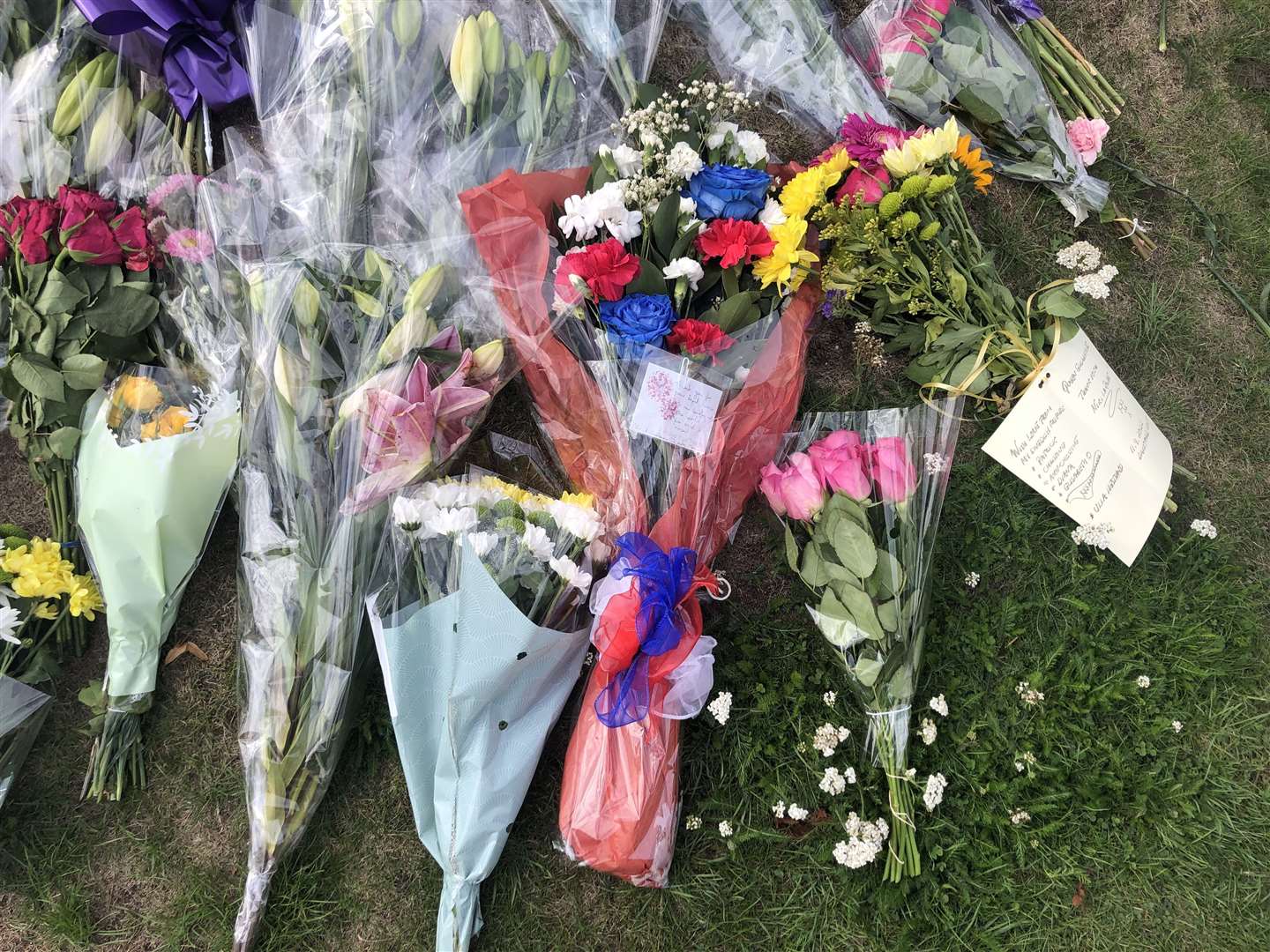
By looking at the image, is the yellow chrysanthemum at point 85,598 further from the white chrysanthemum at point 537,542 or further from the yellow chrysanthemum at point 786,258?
the yellow chrysanthemum at point 786,258

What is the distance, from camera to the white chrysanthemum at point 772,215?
1.91 m

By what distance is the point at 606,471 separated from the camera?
182cm

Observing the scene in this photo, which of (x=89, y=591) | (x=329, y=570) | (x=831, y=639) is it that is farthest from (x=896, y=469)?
(x=89, y=591)

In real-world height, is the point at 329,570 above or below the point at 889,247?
below

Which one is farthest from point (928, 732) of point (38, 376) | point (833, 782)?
point (38, 376)

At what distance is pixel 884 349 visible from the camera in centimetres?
220

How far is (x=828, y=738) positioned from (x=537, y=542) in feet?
2.84

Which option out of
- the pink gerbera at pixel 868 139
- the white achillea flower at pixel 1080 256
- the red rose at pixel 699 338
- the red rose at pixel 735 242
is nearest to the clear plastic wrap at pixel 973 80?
the white achillea flower at pixel 1080 256

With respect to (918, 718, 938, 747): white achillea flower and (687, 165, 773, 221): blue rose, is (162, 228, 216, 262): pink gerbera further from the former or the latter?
(918, 718, 938, 747): white achillea flower

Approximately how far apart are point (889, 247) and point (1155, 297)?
964 millimetres

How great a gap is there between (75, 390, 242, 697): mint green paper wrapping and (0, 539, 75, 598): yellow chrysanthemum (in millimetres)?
71

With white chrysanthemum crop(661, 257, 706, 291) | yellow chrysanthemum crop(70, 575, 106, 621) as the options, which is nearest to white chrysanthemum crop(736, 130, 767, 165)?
white chrysanthemum crop(661, 257, 706, 291)

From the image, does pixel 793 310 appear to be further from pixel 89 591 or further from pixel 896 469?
pixel 89 591

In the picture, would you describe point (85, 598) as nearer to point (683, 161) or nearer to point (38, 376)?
point (38, 376)
